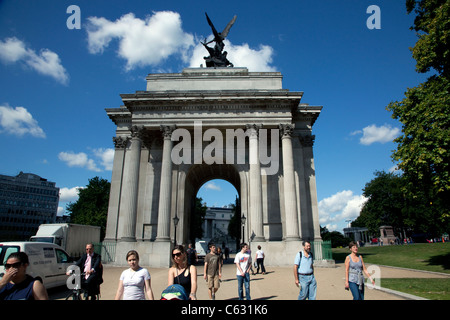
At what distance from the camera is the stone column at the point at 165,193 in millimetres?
23172

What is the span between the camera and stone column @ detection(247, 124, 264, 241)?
22797mm

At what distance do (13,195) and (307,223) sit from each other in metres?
113

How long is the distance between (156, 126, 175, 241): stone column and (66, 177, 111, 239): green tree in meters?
30.7

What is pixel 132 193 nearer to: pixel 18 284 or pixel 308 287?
pixel 308 287

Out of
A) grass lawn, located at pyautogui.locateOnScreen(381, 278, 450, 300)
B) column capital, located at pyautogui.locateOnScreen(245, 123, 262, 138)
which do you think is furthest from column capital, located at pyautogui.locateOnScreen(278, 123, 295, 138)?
grass lawn, located at pyautogui.locateOnScreen(381, 278, 450, 300)

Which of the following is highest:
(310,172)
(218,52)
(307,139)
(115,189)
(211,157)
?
(218,52)

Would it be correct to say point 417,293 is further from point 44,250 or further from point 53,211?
point 53,211

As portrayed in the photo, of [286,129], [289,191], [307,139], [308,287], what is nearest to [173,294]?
Answer: [308,287]

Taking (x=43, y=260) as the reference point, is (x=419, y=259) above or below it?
below

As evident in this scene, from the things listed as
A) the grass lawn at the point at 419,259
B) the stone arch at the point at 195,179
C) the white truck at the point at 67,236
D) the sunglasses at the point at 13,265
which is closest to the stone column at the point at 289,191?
the stone arch at the point at 195,179

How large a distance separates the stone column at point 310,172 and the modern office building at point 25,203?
102m

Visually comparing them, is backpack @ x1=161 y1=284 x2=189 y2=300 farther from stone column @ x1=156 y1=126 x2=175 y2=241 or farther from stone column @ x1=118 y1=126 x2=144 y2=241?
stone column @ x1=118 y1=126 x2=144 y2=241

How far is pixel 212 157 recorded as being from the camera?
27.6 m

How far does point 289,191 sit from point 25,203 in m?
113
